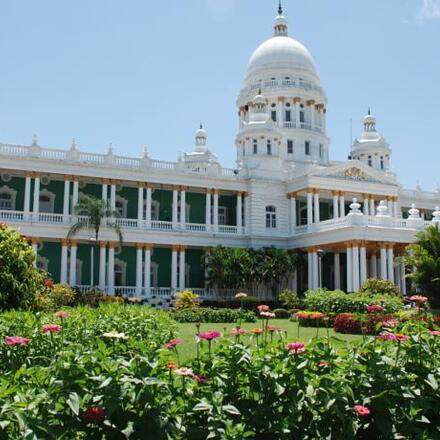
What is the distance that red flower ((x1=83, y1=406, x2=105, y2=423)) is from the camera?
4922 millimetres

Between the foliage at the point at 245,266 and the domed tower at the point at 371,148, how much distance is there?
19.4m

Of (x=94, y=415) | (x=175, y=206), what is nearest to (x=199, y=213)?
(x=175, y=206)

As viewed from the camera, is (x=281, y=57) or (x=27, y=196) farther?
(x=281, y=57)

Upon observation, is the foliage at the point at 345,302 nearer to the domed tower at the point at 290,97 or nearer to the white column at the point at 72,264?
the white column at the point at 72,264

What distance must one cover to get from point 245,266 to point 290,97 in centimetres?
2023

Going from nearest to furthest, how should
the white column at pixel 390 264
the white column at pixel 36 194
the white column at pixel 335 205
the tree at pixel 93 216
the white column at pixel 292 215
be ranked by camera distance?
the tree at pixel 93 216, the white column at pixel 36 194, the white column at pixel 390 264, the white column at pixel 335 205, the white column at pixel 292 215

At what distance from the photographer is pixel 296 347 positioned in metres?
6.04

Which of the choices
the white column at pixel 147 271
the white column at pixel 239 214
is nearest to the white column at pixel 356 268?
the white column at pixel 239 214

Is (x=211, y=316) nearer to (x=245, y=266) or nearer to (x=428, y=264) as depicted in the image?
(x=428, y=264)

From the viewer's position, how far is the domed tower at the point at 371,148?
5706 centimetres

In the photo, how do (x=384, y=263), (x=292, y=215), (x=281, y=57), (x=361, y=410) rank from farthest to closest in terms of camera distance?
1. (x=281, y=57)
2. (x=292, y=215)
3. (x=384, y=263)
4. (x=361, y=410)

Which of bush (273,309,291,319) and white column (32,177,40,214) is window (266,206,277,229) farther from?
white column (32,177,40,214)

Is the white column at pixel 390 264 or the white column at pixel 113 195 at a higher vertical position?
the white column at pixel 113 195

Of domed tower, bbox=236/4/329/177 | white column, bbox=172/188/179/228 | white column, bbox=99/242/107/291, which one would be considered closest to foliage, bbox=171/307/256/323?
white column, bbox=99/242/107/291
